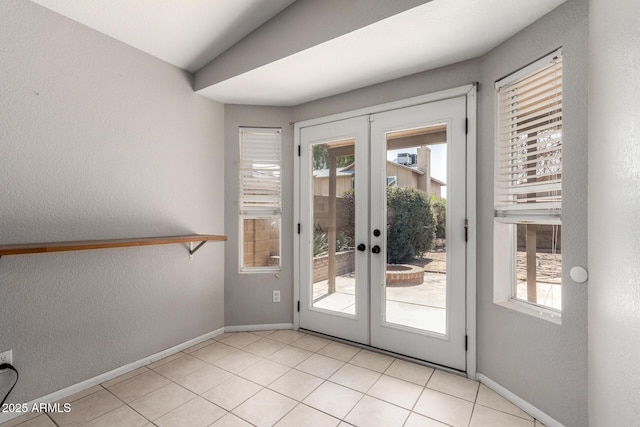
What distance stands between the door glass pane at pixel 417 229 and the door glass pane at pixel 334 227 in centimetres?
38

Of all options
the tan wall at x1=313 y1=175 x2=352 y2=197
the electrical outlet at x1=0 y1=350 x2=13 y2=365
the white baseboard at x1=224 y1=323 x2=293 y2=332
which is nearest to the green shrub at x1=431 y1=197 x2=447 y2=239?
the tan wall at x1=313 y1=175 x2=352 y2=197

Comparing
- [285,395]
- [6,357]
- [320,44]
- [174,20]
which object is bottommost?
[285,395]

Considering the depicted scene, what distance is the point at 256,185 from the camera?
3160 millimetres

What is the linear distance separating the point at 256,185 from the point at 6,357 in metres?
2.18

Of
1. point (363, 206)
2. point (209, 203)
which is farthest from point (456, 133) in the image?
point (209, 203)

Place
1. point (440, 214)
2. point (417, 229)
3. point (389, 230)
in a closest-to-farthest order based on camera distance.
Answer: point (440, 214)
point (417, 229)
point (389, 230)

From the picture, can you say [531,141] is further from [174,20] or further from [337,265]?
[174,20]

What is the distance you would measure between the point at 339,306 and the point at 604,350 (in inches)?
78.2

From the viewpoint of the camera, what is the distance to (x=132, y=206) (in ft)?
7.73

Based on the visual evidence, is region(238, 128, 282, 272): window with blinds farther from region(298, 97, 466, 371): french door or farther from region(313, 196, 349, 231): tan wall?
region(313, 196, 349, 231): tan wall

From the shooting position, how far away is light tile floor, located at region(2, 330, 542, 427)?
5.82 ft

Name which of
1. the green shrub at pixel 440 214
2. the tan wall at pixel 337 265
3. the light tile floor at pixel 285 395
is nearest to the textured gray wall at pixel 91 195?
the light tile floor at pixel 285 395

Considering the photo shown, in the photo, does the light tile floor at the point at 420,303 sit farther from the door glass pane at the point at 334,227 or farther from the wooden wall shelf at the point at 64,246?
the wooden wall shelf at the point at 64,246

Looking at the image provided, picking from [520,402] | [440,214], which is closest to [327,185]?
[440,214]
